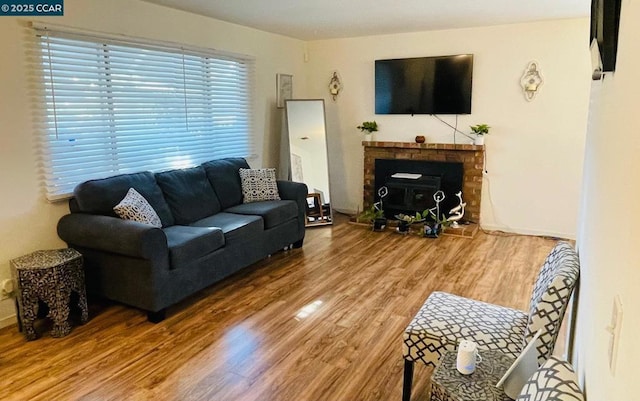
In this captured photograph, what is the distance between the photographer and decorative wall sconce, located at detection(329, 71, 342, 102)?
5973 mm

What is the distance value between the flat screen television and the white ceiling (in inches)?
15.4

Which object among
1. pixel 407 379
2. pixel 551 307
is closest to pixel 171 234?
pixel 407 379

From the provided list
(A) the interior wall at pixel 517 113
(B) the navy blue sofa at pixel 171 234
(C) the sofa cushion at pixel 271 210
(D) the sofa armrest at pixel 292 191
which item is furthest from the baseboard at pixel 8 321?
(A) the interior wall at pixel 517 113

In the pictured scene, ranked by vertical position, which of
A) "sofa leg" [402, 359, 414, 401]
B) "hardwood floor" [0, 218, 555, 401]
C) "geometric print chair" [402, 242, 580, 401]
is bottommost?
"hardwood floor" [0, 218, 555, 401]

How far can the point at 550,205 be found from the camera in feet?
16.5

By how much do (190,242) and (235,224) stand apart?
0.58 metres

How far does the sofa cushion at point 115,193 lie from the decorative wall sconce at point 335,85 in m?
2.96

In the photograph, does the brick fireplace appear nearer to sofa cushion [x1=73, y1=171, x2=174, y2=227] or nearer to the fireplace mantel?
the fireplace mantel

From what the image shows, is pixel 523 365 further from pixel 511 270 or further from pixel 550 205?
pixel 550 205

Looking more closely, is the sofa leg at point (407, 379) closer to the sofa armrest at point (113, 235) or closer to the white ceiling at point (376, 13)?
the sofa armrest at point (113, 235)

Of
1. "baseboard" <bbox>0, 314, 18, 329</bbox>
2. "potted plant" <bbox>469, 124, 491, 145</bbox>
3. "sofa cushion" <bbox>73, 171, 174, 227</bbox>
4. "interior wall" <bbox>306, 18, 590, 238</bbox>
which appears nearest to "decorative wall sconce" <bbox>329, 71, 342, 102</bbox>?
"interior wall" <bbox>306, 18, 590, 238</bbox>

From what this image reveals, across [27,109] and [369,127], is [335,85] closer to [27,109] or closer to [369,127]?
[369,127]

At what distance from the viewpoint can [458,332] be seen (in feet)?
6.53

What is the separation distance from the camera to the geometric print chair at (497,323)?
1704 millimetres
